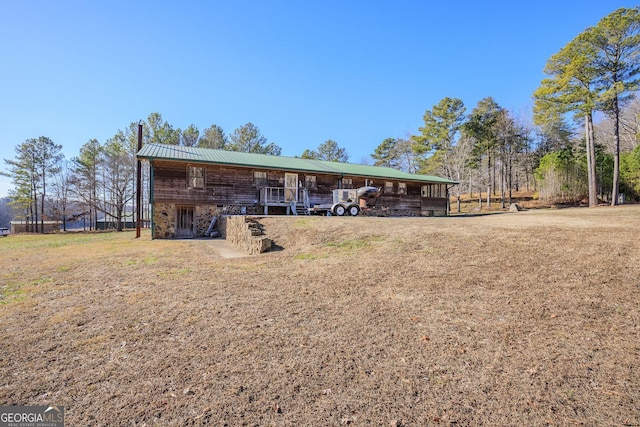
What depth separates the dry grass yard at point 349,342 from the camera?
2.42m

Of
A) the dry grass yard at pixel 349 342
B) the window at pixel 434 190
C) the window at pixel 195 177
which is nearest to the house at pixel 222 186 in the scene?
the window at pixel 195 177

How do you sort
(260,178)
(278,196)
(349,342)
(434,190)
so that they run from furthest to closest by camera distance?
(434,190)
(278,196)
(260,178)
(349,342)

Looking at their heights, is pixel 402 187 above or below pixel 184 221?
above

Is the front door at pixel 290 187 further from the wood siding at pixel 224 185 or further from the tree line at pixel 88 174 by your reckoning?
the tree line at pixel 88 174

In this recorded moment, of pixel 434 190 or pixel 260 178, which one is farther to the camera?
pixel 434 190

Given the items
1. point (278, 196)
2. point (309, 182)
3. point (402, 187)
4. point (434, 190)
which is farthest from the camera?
point (434, 190)

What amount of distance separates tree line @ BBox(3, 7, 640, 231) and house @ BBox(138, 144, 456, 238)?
15.8 metres

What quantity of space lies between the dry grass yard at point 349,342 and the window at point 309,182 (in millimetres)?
14817

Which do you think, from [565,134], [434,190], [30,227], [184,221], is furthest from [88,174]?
[565,134]

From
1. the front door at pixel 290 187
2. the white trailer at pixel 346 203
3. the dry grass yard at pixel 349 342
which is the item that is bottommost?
the dry grass yard at pixel 349 342

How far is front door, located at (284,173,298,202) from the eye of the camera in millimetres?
20344

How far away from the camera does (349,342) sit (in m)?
3.47

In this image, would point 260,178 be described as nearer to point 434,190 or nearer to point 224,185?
point 224,185

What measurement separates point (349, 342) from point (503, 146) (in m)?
41.9
